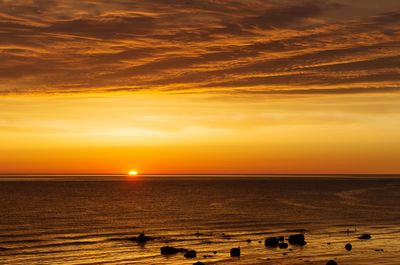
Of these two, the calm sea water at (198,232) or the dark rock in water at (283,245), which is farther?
the dark rock in water at (283,245)

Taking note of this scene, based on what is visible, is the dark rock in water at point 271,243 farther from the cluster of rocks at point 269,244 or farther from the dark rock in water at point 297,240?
the dark rock in water at point 297,240

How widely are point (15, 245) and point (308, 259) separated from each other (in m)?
47.8

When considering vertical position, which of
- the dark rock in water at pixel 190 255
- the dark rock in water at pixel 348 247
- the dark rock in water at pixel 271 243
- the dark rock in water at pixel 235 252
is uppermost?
the dark rock in water at pixel 271 243

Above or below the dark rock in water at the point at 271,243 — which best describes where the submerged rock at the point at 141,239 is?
→ above

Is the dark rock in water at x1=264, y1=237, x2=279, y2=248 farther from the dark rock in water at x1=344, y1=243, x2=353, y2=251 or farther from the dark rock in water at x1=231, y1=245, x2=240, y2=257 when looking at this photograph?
the dark rock in water at x1=344, y1=243, x2=353, y2=251

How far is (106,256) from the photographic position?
270ft

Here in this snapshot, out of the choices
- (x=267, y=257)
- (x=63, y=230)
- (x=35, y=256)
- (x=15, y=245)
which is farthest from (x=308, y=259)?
(x=63, y=230)

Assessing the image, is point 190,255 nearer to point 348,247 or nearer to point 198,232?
point 348,247

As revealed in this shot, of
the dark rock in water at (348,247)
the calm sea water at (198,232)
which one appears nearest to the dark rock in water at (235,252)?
the calm sea water at (198,232)

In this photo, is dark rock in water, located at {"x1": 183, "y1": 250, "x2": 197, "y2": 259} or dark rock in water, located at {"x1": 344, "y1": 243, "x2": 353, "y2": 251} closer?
dark rock in water, located at {"x1": 183, "y1": 250, "x2": 197, "y2": 259}

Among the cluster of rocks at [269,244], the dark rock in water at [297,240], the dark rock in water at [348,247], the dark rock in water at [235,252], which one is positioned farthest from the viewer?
the dark rock in water at [297,240]

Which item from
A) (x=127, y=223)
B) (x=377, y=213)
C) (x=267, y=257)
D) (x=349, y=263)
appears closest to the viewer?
(x=349, y=263)

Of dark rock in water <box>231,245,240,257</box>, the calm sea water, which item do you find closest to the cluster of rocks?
dark rock in water <box>231,245,240,257</box>

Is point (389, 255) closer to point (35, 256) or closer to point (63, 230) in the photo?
point (35, 256)
